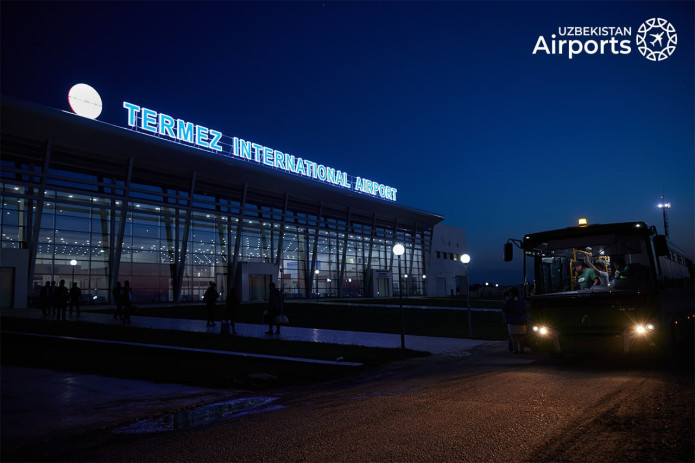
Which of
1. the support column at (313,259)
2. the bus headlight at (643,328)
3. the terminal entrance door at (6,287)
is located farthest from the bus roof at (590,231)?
the support column at (313,259)

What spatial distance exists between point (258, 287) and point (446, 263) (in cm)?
3334

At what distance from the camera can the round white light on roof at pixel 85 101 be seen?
101 feet

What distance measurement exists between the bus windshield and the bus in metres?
0.02

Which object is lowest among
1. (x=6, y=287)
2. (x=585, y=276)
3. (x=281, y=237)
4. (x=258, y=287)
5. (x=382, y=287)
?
(x=382, y=287)

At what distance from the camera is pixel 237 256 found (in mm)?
41531

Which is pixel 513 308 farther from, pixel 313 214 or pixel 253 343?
pixel 313 214

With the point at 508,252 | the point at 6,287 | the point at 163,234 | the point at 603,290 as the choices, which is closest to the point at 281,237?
the point at 163,234

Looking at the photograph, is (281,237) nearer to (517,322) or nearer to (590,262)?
(517,322)

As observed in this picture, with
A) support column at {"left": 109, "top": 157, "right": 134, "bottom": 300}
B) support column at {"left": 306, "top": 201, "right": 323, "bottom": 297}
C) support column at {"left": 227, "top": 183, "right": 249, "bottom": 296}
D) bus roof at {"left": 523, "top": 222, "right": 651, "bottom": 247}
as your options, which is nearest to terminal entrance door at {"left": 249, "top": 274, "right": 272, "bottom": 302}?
support column at {"left": 227, "top": 183, "right": 249, "bottom": 296}

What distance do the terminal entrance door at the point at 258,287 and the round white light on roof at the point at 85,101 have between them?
671 inches

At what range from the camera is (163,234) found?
37062 millimetres

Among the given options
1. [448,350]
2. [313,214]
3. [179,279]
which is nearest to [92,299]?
[179,279]

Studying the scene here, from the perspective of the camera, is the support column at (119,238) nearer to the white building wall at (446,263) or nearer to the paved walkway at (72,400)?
the paved walkway at (72,400)

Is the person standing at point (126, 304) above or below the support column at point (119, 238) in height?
below
